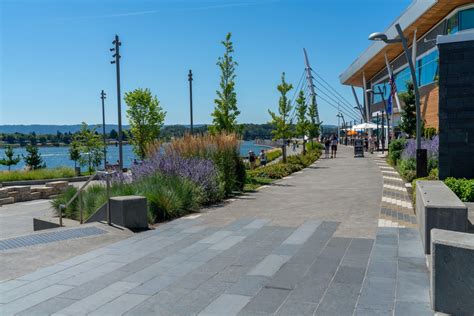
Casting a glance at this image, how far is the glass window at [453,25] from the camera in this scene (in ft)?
121

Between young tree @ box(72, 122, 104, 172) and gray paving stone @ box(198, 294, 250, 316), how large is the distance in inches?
1382

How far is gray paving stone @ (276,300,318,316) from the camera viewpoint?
Result: 486 cm

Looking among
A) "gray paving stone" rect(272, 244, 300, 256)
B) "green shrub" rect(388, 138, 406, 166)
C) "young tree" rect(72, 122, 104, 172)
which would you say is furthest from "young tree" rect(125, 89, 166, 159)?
"gray paving stone" rect(272, 244, 300, 256)

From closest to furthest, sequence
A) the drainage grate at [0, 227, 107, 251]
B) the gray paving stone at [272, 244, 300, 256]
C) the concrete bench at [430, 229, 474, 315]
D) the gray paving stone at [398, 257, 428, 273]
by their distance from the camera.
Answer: the concrete bench at [430, 229, 474, 315]
the gray paving stone at [398, 257, 428, 273]
the gray paving stone at [272, 244, 300, 256]
the drainage grate at [0, 227, 107, 251]

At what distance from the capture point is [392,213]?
10.5 m

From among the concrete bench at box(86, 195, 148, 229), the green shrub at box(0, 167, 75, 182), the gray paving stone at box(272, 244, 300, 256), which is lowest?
the green shrub at box(0, 167, 75, 182)

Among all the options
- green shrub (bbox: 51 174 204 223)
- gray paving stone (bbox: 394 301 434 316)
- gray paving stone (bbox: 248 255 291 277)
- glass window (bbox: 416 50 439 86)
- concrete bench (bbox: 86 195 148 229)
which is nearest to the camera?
gray paving stone (bbox: 394 301 434 316)

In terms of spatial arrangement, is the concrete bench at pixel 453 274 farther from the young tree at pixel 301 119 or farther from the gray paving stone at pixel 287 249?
the young tree at pixel 301 119

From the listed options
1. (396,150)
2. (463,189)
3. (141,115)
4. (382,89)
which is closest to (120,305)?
(463,189)

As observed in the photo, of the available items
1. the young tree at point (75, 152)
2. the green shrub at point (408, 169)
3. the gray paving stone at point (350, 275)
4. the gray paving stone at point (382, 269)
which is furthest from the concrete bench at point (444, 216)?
the young tree at point (75, 152)

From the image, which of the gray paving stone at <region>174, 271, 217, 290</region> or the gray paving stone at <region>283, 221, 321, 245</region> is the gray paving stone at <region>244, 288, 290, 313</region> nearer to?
the gray paving stone at <region>174, 271, 217, 290</region>

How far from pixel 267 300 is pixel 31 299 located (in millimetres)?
2654

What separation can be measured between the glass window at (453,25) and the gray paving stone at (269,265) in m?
35.4

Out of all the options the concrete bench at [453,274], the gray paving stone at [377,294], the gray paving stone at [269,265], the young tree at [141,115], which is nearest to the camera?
the concrete bench at [453,274]
